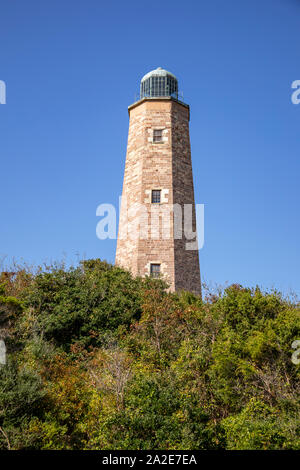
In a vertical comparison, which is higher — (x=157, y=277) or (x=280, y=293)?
(x=157, y=277)

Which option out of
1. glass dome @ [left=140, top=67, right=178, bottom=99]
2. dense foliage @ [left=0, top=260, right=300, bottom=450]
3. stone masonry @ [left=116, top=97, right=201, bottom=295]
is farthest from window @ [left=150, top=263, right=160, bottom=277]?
glass dome @ [left=140, top=67, right=178, bottom=99]

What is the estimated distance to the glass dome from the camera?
26844mm

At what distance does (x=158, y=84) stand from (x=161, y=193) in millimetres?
8357

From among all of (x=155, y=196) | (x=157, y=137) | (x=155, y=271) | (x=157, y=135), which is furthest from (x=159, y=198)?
(x=155, y=271)

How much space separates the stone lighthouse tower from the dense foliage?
3451 mm

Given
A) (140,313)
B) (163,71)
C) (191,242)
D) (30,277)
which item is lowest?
(140,313)

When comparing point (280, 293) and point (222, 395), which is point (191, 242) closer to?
point (280, 293)

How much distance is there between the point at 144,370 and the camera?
1260cm

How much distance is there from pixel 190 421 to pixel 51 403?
158 inches

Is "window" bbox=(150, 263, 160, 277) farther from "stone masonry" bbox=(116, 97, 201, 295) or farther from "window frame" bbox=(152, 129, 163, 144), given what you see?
"window frame" bbox=(152, 129, 163, 144)

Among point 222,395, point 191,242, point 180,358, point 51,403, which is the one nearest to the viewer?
point 51,403

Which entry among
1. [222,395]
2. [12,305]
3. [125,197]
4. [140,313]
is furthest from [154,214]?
[222,395]

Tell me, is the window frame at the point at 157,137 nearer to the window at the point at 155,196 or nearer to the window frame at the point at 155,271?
the window at the point at 155,196

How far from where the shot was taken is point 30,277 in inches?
782
